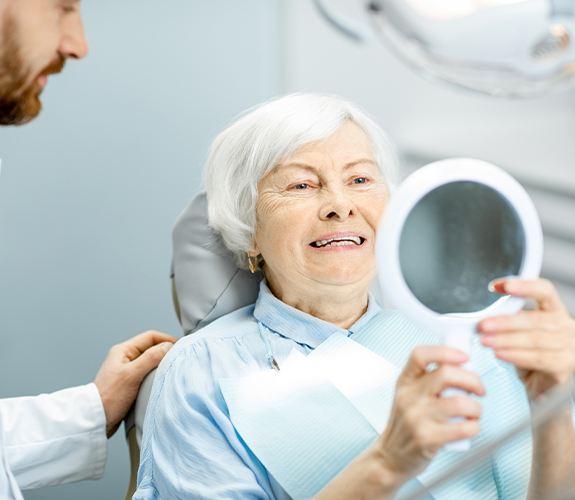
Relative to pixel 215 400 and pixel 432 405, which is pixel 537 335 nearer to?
pixel 432 405

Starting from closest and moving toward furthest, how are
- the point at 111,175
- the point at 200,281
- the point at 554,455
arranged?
the point at 554,455, the point at 200,281, the point at 111,175

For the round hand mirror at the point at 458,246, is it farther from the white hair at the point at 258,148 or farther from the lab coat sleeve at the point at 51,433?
the lab coat sleeve at the point at 51,433

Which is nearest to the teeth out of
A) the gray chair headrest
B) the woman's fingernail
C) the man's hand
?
the gray chair headrest

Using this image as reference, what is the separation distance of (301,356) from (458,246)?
47 cm

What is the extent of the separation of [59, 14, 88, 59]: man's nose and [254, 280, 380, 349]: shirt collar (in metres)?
0.59

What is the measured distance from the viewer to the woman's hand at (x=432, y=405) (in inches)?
39.1

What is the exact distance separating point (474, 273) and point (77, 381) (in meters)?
1.45

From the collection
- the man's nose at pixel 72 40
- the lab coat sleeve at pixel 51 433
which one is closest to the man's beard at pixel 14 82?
the man's nose at pixel 72 40

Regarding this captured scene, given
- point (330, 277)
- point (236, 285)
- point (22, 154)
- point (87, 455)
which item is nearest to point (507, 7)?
point (330, 277)

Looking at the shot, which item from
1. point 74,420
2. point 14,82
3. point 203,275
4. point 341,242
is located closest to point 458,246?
point 341,242

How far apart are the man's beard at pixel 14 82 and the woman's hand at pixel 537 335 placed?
563 mm

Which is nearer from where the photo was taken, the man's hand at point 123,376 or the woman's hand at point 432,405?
the woman's hand at point 432,405

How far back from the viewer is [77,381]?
236cm

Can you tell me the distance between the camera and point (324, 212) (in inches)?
61.1
